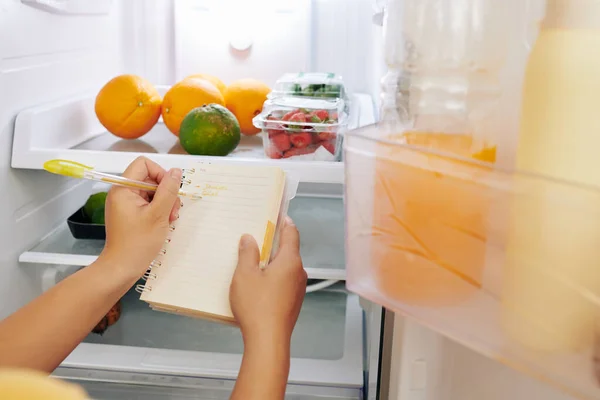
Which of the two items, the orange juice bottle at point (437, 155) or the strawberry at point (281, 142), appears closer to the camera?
the orange juice bottle at point (437, 155)

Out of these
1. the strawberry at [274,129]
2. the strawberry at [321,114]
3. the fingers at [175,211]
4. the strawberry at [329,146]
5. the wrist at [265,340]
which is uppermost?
the strawberry at [321,114]

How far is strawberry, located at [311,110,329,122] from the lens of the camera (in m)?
0.97

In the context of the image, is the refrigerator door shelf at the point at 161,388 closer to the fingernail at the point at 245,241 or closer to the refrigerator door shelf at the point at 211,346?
the refrigerator door shelf at the point at 211,346

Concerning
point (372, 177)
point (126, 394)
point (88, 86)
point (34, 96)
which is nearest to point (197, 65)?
point (88, 86)

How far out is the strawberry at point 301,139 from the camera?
97 centimetres

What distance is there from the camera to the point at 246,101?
116 centimetres

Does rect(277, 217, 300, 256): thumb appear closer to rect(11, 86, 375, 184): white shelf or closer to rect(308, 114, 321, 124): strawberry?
rect(11, 86, 375, 184): white shelf

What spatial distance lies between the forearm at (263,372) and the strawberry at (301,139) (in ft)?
1.31

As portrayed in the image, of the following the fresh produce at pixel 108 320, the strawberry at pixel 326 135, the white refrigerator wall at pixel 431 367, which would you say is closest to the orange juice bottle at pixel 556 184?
the white refrigerator wall at pixel 431 367

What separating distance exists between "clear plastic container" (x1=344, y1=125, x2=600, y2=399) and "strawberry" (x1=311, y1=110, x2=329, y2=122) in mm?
472

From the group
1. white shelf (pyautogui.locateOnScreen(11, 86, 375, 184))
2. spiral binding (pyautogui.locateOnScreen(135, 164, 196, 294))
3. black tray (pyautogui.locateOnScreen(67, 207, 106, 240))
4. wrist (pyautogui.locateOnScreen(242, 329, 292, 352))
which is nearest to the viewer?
wrist (pyautogui.locateOnScreen(242, 329, 292, 352))

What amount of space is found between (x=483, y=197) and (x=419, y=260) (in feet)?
0.26

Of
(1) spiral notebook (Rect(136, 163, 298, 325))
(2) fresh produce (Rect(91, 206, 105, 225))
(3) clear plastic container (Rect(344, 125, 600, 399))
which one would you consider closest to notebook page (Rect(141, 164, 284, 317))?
(1) spiral notebook (Rect(136, 163, 298, 325))

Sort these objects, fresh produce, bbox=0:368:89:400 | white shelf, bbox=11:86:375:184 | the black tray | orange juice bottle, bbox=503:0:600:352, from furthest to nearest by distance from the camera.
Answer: the black tray, white shelf, bbox=11:86:375:184, orange juice bottle, bbox=503:0:600:352, fresh produce, bbox=0:368:89:400
